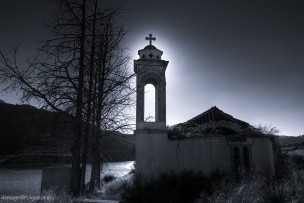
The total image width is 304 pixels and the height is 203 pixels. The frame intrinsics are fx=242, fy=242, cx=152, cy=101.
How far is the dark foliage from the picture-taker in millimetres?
7871

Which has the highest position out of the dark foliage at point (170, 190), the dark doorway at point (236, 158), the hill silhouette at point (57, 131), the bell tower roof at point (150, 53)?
the bell tower roof at point (150, 53)

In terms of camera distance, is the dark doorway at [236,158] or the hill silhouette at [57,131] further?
the dark doorway at [236,158]

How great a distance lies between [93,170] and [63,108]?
697cm

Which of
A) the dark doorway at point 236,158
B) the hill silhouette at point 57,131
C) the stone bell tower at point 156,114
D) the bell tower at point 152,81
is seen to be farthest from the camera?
the bell tower at point 152,81

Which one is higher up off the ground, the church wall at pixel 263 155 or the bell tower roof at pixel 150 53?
the bell tower roof at pixel 150 53

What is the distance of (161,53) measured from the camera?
1445cm

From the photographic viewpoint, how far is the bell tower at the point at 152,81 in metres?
13.1

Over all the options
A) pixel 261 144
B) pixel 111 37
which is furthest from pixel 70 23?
pixel 261 144

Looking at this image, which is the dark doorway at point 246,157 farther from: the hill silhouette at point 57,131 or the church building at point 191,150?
the hill silhouette at point 57,131

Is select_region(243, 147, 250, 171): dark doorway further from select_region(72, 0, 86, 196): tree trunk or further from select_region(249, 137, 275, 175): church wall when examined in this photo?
select_region(72, 0, 86, 196): tree trunk

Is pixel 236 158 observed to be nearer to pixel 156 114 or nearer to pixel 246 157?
pixel 246 157

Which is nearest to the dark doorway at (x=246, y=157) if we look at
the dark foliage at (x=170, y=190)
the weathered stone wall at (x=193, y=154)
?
the weathered stone wall at (x=193, y=154)

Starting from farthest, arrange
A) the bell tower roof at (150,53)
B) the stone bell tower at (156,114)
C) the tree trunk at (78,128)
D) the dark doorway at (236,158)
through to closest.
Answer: the bell tower roof at (150,53), the dark doorway at (236,158), the stone bell tower at (156,114), the tree trunk at (78,128)

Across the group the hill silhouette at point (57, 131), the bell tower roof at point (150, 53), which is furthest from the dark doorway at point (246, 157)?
the bell tower roof at point (150, 53)
